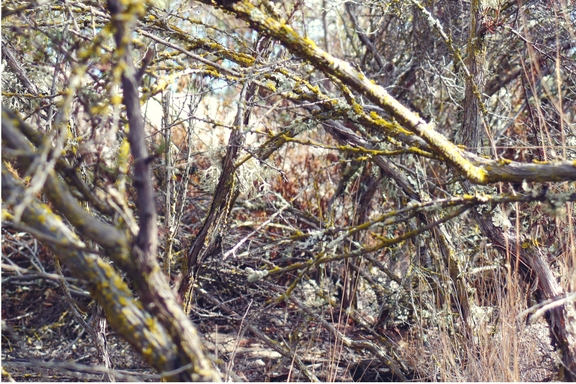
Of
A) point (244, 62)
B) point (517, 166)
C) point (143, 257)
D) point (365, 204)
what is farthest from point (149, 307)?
point (365, 204)

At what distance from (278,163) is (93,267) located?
325 centimetres

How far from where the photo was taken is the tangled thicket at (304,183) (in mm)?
1585

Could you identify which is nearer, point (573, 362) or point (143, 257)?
point (143, 257)

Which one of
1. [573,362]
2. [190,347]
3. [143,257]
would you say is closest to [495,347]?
[573,362]

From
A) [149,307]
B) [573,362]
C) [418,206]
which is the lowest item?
[573,362]

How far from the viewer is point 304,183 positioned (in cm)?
493

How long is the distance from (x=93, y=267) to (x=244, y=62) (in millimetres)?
1683

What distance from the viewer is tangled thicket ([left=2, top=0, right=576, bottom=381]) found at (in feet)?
5.20

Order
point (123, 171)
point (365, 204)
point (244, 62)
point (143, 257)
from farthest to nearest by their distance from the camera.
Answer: point (365, 204) < point (244, 62) < point (123, 171) < point (143, 257)

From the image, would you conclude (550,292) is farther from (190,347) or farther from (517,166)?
(190,347)

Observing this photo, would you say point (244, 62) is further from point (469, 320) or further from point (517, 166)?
point (469, 320)

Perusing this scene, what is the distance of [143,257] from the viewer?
1568 mm

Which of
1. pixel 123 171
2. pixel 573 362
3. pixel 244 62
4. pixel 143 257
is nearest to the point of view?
pixel 143 257

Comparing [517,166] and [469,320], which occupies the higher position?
[517,166]
